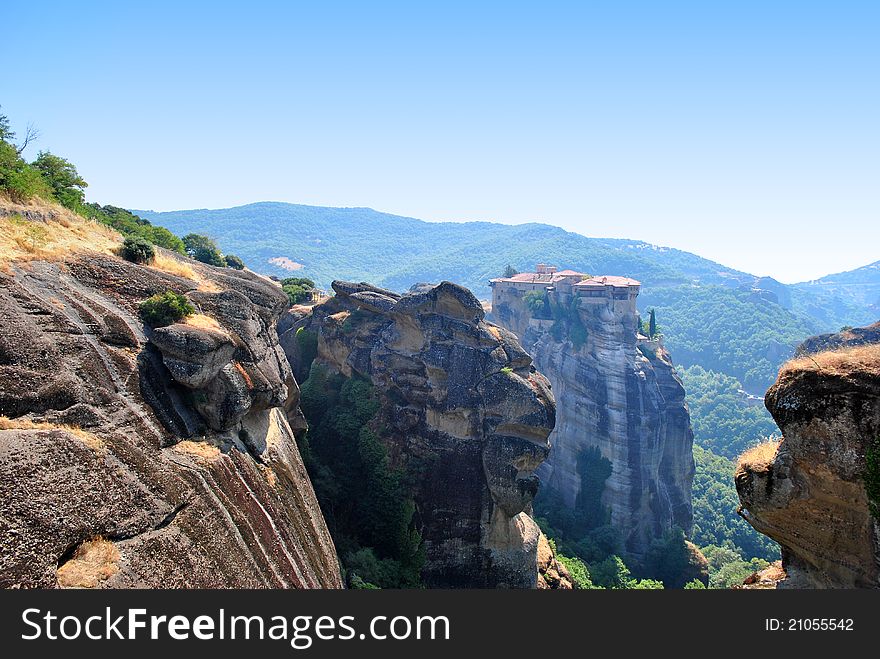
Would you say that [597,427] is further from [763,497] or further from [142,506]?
[142,506]

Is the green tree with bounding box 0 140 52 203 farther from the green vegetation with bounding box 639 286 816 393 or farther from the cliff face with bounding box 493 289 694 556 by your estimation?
the green vegetation with bounding box 639 286 816 393

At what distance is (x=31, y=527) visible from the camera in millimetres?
9438

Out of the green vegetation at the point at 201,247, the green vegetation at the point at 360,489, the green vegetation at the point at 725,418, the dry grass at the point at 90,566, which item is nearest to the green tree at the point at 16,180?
the dry grass at the point at 90,566

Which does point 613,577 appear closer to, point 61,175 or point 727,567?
point 727,567

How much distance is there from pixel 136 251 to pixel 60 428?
8370mm

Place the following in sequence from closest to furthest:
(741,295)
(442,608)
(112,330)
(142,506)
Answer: (442,608) < (142,506) < (112,330) < (741,295)

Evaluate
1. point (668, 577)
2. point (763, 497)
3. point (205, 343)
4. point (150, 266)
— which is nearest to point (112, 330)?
point (205, 343)

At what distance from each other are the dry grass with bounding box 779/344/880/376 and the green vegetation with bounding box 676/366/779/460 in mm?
87674

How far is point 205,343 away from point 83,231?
7044 mm

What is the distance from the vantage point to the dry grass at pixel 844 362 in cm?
1025

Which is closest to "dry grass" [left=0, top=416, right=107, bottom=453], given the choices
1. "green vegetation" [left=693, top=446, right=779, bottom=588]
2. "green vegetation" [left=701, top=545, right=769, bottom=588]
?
"green vegetation" [left=701, top=545, right=769, bottom=588]

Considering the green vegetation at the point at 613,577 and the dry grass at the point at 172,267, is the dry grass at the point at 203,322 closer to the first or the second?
the dry grass at the point at 172,267

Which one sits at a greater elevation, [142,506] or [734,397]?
[142,506]

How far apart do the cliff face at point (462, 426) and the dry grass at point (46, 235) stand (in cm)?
1564
